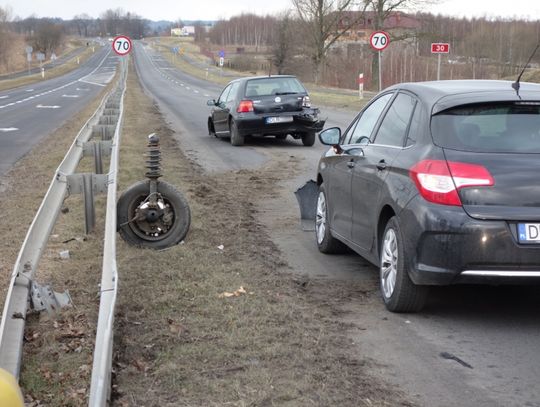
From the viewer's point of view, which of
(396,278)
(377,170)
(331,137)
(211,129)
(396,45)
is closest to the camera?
(396,278)

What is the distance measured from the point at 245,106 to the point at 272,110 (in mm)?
607

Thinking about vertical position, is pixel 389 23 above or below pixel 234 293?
above

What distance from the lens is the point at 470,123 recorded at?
5254 millimetres

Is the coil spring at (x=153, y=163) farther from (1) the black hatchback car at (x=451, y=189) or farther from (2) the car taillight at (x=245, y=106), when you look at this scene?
(2) the car taillight at (x=245, y=106)

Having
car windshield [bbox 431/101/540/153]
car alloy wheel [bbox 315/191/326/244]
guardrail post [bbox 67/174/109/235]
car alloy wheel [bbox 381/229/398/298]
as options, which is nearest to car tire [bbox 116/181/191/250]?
guardrail post [bbox 67/174/109/235]

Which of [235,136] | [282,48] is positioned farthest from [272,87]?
[282,48]

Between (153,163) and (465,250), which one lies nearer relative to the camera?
(465,250)

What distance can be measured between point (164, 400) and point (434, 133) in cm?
252

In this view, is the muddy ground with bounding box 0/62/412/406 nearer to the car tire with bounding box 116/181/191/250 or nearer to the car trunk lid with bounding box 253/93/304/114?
the car tire with bounding box 116/181/191/250

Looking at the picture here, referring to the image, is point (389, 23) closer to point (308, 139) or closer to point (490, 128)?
point (308, 139)

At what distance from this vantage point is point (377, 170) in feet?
18.9

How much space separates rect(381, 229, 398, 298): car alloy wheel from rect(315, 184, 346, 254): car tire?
1.53 m

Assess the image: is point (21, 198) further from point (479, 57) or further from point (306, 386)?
point (479, 57)

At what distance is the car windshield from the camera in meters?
5.11
